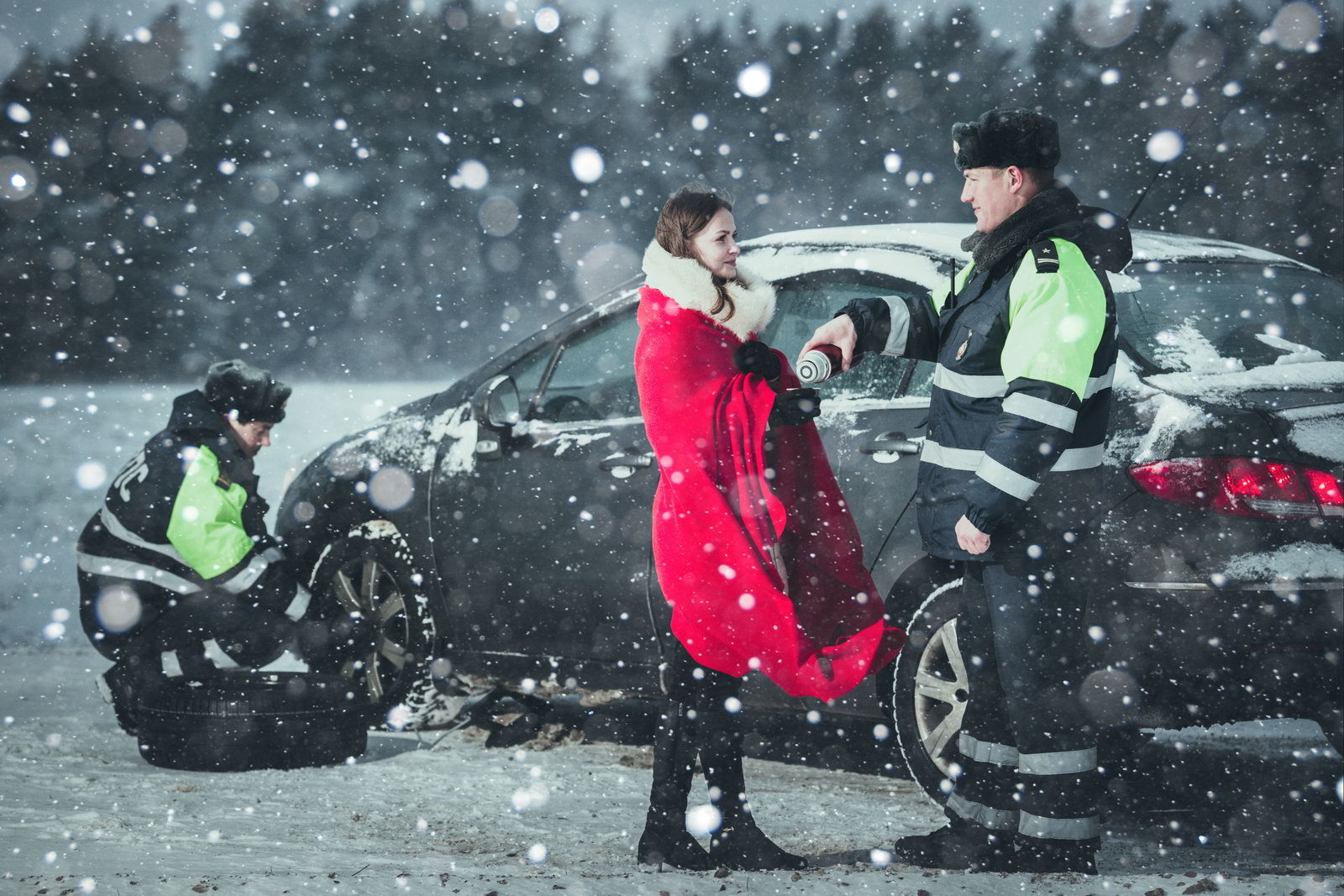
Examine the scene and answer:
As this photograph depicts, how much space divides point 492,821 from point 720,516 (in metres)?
1.25

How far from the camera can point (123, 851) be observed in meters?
2.87

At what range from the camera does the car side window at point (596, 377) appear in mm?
4250

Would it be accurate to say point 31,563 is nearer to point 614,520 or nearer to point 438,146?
point 614,520

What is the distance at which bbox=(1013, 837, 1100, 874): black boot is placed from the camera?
265 centimetres

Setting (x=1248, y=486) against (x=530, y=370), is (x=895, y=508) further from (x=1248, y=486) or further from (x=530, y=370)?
(x=530, y=370)

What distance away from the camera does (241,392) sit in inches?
165

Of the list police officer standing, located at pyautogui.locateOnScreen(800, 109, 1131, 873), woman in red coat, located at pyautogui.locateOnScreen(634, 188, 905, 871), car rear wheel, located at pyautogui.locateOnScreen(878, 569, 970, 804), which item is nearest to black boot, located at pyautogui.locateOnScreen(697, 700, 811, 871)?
woman in red coat, located at pyautogui.locateOnScreen(634, 188, 905, 871)

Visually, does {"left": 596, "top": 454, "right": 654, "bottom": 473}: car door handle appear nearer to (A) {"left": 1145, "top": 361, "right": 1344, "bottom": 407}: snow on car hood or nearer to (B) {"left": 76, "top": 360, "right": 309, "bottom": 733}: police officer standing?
(B) {"left": 76, "top": 360, "right": 309, "bottom": 733}: police officer standing

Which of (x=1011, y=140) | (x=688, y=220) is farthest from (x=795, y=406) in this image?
(x=1011, y=140)

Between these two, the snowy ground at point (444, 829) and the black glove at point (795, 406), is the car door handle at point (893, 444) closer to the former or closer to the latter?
the black glove at point (795, 406)

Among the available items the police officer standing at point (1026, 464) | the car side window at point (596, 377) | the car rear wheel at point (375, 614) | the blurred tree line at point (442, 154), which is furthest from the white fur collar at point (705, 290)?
the blurred tree line at point (442, 154)

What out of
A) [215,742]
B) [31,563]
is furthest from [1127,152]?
[215,742]

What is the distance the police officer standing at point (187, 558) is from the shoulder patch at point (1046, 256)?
2762mm

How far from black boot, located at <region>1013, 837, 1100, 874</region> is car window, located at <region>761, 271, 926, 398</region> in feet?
4.43
